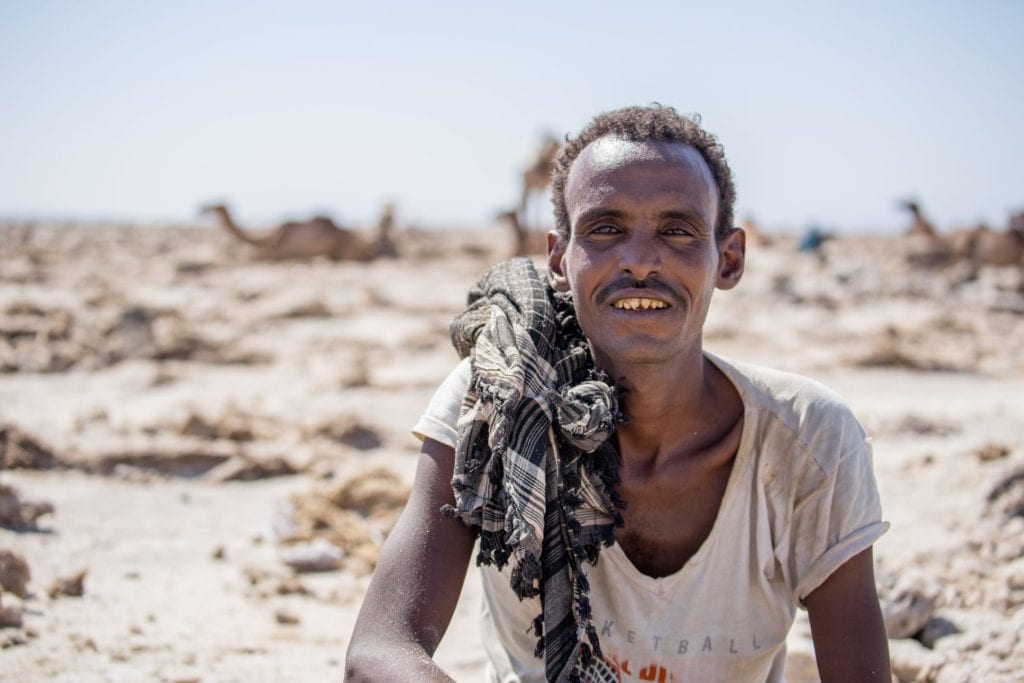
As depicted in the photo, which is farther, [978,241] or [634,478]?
[978,241]

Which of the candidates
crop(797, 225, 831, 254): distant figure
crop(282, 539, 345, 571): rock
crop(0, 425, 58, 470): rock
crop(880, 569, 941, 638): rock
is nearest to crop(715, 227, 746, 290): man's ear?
crop(880, 569, 941, 638): rock

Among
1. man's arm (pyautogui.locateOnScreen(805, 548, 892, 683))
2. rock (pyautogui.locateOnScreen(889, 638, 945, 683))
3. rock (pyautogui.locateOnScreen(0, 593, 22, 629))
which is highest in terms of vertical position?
man's arm (pyautogui.locateOnScreen(805, 548, 892, 683))

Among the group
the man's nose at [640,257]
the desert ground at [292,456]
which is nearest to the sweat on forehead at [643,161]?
the man's nose at [640,257]

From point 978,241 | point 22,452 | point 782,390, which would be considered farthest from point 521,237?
point 782,390

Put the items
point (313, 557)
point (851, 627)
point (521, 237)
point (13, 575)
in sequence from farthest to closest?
point (521, 237)
point (313, 557)
point (13, 575)
point (851, 627)

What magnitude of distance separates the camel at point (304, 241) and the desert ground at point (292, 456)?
92.2 inches

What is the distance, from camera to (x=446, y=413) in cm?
181

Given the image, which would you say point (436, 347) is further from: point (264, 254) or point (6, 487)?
point (264, 254)

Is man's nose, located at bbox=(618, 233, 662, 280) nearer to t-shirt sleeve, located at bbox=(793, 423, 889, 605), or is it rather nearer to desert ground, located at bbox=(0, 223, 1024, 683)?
t-shirt sleeve, located at bbox=(793, 423, 889, 605)

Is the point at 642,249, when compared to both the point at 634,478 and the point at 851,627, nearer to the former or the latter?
the point at 634,478

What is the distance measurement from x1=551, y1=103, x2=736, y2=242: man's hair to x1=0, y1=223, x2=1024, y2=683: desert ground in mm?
1356

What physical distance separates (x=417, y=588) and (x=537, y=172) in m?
13.1

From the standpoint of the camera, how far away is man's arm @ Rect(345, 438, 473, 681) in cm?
160

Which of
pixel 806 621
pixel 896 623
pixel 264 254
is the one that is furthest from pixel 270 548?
pixel 264 254
